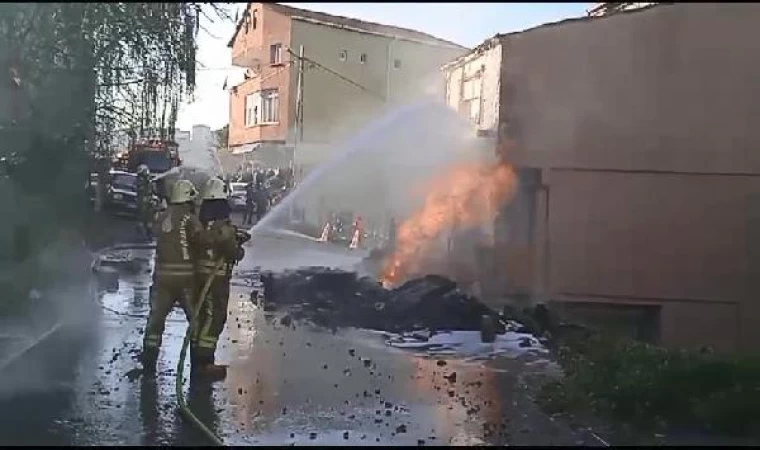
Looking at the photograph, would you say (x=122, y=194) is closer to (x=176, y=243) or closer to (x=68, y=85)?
(x=68, y=85)

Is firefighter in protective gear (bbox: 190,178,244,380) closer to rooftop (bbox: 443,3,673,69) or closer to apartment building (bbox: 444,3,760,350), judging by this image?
rooftop (bbox: 443,3,673,69)

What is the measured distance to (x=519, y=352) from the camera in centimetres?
1071

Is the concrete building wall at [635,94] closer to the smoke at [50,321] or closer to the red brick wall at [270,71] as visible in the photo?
the smoke at [50,321]

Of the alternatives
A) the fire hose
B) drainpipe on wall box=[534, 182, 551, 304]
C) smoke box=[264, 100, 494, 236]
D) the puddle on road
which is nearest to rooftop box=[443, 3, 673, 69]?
smoke box=[264, 100, 494, 236]

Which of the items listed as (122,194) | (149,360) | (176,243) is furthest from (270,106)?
(149,360)

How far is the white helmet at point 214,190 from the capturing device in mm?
9250

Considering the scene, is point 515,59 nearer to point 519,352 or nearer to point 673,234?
point 673,234

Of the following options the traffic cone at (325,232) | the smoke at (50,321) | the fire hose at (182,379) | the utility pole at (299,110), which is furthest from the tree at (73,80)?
the utility pole at (299,110)

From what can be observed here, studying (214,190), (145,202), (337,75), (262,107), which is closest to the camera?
(214,190)

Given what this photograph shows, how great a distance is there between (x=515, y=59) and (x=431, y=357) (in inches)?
240

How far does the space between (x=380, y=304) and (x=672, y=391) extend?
5432mm

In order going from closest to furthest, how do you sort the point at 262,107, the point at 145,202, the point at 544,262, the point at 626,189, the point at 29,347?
the point at 29,347 < the point at 626,189 < the point at 544,262 < the point at 145,202 < the point at 262,107

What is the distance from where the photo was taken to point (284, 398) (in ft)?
26.4

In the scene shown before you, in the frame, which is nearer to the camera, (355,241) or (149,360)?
(149,360)
